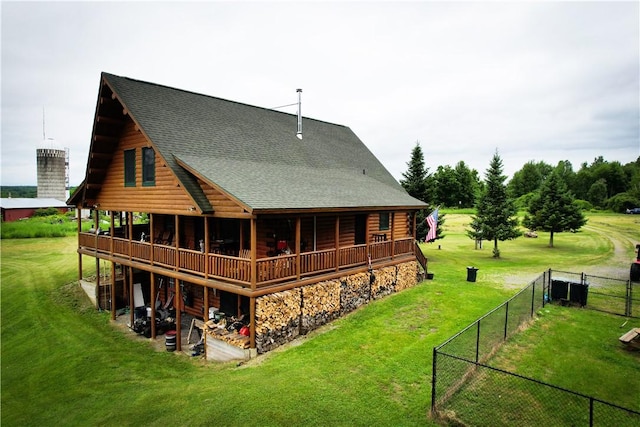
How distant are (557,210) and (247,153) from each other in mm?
31610

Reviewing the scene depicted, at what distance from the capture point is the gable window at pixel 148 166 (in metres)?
15.5

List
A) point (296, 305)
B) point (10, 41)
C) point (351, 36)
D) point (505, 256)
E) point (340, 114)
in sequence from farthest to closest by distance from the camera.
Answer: point (340, 114) → point (351, 36) → point (505, 256) → point (10, 41) → point (296, 305)

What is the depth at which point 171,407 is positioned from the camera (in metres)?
8.95

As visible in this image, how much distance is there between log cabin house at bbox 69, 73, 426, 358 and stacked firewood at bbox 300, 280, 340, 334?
0.23m

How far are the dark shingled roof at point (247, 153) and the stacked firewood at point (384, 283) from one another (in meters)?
3.19

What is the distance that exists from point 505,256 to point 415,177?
34.8ft

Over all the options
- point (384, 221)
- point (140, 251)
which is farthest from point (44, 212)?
point (384, 221)

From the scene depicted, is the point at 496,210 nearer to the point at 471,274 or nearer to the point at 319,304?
the point at 471,274

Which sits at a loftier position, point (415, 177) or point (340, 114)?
point (340, 114)

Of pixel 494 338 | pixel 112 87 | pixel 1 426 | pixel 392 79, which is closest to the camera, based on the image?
pixel 1 426

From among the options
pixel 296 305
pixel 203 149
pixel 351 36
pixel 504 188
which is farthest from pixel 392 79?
pixel 296 305

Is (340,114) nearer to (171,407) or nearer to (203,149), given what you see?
(203,149)

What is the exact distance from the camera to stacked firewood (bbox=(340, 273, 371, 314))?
49.6ft

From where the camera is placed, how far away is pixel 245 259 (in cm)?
1187
